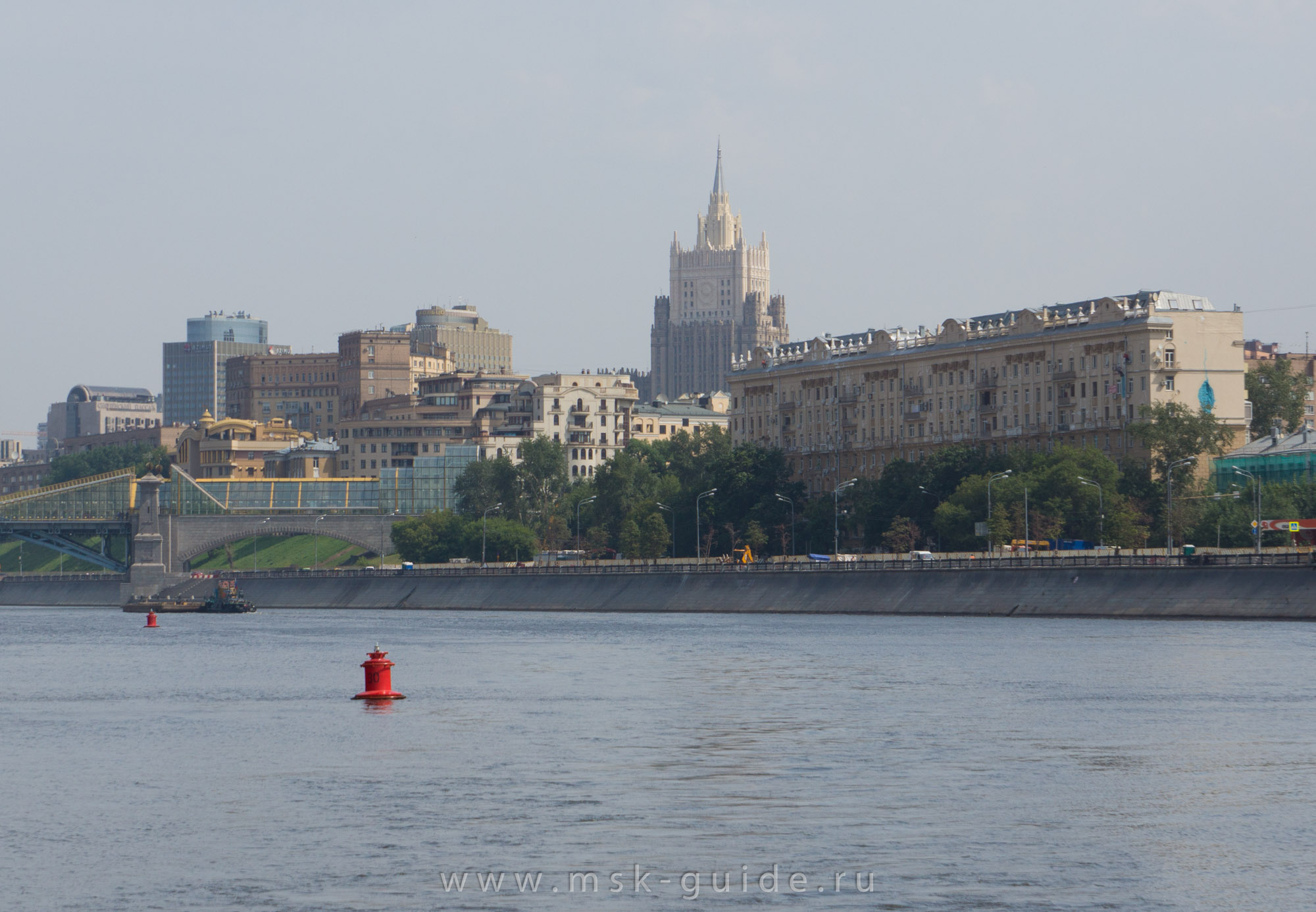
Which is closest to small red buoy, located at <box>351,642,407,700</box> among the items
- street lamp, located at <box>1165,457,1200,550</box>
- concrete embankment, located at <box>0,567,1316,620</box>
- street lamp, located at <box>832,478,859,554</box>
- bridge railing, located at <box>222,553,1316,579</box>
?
concrete embankment, located at <box>0,567,1316,620</box>

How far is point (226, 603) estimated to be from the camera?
584ft

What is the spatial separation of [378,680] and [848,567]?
75276 millimetres

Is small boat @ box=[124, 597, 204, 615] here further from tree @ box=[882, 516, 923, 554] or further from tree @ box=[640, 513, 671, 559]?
tree @ box=[882, 516, 923, 554]

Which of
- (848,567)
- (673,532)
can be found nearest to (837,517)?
(673,532)

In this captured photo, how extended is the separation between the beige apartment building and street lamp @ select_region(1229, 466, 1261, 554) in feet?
32.1

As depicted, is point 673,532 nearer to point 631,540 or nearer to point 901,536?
point 631,540

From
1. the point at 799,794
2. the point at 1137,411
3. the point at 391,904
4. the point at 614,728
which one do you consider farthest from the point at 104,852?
the point at 1137,411

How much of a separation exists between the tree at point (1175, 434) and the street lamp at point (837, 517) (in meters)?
25.1

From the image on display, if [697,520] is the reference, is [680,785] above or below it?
below

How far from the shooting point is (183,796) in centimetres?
4294

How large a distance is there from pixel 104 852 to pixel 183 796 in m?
6.97

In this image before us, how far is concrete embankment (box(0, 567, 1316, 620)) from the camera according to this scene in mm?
108500

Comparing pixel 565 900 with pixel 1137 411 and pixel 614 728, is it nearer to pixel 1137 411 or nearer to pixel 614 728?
pixel 614 728

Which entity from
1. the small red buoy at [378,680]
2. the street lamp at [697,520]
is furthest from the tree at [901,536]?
the small red buoy at [378,680]
